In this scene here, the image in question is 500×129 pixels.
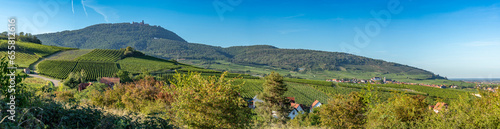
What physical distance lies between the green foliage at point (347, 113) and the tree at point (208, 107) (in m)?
14.2

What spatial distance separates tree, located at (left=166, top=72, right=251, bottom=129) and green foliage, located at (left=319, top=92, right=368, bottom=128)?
14153 millimetres

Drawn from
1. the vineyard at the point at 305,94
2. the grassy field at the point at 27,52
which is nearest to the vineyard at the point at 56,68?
the grassy field at the point at 27,52

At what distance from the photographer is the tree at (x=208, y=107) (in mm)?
7793

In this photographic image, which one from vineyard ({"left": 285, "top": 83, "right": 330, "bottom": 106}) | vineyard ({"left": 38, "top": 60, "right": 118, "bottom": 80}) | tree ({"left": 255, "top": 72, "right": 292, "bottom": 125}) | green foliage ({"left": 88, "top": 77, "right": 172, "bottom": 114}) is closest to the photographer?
green foliage ({"left": 88, "top": 77, "right": 172, "bottom": 114})

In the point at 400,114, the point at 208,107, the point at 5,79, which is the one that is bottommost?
the point at 400,114

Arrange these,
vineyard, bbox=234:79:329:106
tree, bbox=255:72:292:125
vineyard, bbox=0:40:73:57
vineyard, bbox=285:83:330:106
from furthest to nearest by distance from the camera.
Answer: vineyard, bbox=0:40:73:57 → vineyard, bbox=285:83:330:106 → vineyard, bbox=234:79:329:106 → tree, bbox=255:72:292:125

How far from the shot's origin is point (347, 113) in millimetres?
19719

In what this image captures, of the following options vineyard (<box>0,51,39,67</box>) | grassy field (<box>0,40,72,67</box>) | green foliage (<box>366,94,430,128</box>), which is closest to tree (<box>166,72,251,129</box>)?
green foliage (<box>366,94,430,128</box>)

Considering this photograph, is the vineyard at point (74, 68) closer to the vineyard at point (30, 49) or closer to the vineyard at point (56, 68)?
the vineyard at point (56, 68)

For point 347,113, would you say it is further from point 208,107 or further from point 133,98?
point 133,98

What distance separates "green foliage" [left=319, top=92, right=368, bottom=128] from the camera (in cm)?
1959

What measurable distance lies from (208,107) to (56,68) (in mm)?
72609

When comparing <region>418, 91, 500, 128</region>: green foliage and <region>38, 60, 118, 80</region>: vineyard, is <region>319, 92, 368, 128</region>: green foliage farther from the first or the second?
<region>38, 60, 118, 80</region>: vineyard

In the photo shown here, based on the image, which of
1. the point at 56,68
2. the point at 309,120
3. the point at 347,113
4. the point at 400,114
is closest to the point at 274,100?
the point at 309,120
